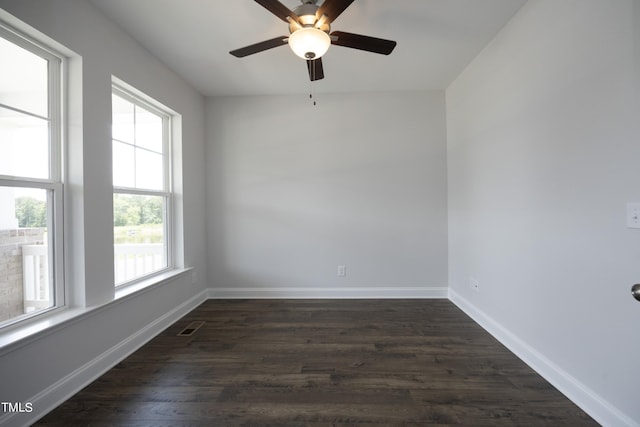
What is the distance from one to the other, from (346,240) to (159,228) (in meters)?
2.11

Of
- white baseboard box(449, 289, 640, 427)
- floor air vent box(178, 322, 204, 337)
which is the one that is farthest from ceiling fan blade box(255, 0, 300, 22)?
white baseboard box(449, 289, 640, 427)

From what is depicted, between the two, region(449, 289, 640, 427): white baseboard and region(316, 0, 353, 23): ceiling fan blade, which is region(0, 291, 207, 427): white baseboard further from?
region(449, 289, 640, 427): white baseboard

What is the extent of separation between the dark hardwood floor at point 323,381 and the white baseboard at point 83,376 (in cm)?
5

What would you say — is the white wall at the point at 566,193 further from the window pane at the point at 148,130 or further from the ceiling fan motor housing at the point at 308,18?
the window pane at the point at 148,130

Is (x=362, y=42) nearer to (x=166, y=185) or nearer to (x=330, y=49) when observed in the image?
(x=330, y=49)

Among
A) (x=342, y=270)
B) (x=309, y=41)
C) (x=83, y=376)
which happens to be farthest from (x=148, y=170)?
(x=342, y=270)

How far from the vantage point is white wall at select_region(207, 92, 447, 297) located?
3.15m

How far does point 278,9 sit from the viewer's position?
4.69 feet

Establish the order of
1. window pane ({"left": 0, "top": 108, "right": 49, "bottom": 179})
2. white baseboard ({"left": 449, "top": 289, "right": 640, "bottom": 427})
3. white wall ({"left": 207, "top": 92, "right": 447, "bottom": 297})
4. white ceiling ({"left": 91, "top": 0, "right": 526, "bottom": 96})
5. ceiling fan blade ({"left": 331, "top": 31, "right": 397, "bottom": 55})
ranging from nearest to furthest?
white baseboard ({"left": 449, "top": 289, "right": 640, "bottom": 427}), window pane ({"left": 0, "top": 108, "right": 49, "bottom": 179}), ceiling fan blade ({"left": 331, "top": 31, "right": 397, "bottom": 55}), white ceiling ({"left": 91, "top": 0, "right": 526, "bottom": 96}), white wall ({"left": 207, "top": 92, "right": 447, "bottom": 297})

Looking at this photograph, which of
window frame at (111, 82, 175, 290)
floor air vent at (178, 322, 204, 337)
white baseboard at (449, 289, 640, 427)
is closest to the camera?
white baseboard at (449, 289, 640, 427)

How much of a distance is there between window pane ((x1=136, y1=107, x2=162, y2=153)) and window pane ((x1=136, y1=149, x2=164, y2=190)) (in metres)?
0.08

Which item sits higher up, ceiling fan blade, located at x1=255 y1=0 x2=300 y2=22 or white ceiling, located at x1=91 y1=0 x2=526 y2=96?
white ceiling, located at x1=91 y1=0 x2=526 y2=96

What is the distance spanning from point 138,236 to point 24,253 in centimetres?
85

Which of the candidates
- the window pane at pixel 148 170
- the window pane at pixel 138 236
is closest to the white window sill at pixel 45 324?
the window pane at pixel 138 236
